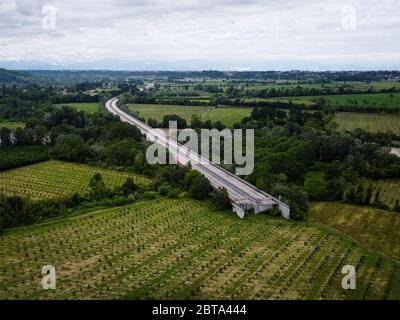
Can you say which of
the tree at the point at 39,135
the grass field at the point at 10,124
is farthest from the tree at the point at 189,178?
the grass field at the point at 10,124

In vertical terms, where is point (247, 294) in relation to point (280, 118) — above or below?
below

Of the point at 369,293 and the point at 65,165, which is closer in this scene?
the point at 369,293

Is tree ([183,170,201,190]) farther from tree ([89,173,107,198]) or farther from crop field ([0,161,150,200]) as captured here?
tree ([89,173,107,198])

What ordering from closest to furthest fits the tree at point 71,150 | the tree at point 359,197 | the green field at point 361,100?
1. the tree at point 359,197
2. the tree at point 71,150
3. the green field at point 361,100

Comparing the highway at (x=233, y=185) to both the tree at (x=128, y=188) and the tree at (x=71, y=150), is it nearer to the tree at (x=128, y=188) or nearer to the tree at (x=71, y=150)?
the tree at (x=128, y=188)

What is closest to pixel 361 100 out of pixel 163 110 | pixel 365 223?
pixel 163 110
